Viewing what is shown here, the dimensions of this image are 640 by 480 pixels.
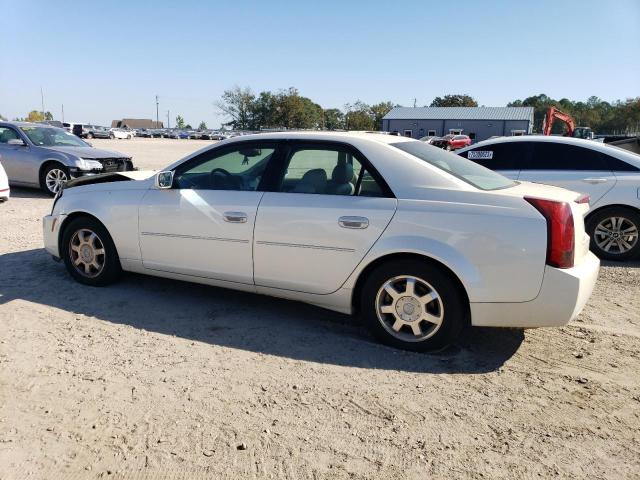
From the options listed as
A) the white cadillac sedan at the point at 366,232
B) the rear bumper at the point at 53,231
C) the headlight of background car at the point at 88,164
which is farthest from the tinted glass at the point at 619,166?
the headlight of background car at the point at 88,164

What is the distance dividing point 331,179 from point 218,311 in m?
1.56

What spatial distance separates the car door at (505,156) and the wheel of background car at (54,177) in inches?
337

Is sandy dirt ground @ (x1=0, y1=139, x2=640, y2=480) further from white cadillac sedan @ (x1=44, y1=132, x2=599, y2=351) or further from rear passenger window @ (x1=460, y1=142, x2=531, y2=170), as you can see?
rear passenger window @ (x1=460, y1=142, x2=531, y2=170)

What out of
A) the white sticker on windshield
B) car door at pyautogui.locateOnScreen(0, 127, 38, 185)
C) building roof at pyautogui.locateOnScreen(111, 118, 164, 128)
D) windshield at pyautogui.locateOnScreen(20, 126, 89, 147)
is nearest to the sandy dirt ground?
the white sticker on windshield

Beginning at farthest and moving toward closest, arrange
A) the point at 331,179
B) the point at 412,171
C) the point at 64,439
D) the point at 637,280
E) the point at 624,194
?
1. the point at 624,194
2. the point at 637,280
3. the point at 331,179
4. the point at 412,171
5. the point at 64,439

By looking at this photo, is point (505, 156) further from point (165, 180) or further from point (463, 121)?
point (463, 121)

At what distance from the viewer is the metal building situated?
74631 mm

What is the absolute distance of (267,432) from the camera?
2877mm

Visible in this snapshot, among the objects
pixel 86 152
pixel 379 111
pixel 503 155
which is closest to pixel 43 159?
pixel 86 152

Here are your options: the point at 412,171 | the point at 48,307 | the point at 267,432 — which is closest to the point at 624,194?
the point at 412,171

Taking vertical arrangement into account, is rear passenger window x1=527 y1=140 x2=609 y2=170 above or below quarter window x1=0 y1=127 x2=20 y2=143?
below

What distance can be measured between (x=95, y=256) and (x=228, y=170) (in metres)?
1.67

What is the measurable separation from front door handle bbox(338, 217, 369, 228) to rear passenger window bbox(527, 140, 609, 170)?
4.44m

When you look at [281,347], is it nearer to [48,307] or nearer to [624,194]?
[48,307]
